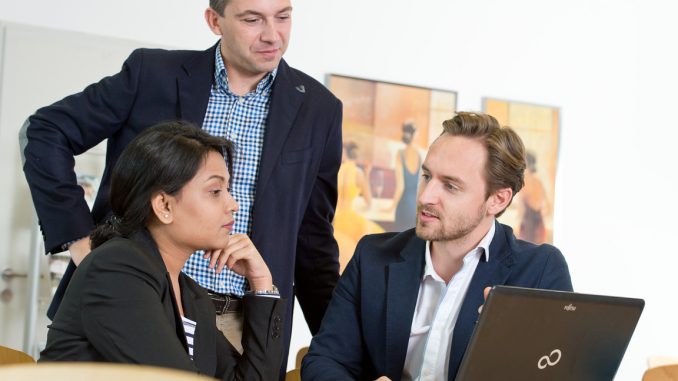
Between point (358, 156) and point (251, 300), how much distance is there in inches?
116

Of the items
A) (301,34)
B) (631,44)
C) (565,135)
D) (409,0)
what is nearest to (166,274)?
(301,34)

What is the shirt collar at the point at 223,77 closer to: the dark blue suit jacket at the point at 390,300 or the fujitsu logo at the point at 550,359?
the dark blue suit jacket at the point at 390,300

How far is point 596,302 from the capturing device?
1873mm

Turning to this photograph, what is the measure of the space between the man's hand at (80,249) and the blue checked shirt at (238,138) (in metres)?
0.28

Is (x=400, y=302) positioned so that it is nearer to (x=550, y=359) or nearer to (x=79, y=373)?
(x=550, y=359)

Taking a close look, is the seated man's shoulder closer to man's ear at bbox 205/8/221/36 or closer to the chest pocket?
the chest pocket

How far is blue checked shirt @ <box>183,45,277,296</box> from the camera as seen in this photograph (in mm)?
2533

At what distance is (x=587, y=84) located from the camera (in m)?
5.96

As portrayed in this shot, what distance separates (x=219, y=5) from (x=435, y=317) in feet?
3.53

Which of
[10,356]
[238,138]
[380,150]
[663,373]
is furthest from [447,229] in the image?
[380,150]

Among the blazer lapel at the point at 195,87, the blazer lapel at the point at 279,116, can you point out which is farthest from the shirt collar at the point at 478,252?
the blazer lapel at the point at 195,87

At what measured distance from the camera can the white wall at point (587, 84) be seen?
17.9ft

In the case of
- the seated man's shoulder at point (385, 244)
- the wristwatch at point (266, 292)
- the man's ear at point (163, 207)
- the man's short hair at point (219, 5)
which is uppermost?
the man's short hair at point (219, 5)

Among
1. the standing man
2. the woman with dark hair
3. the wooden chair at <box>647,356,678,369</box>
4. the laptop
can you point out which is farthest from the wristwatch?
the wooden chair at <box>647,356,678,369</box>
